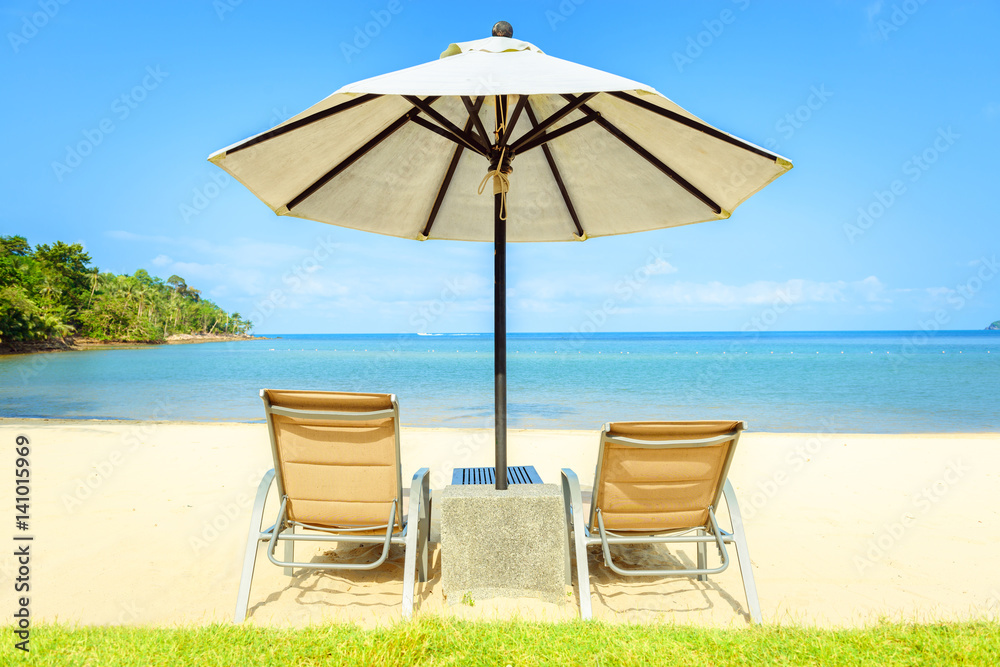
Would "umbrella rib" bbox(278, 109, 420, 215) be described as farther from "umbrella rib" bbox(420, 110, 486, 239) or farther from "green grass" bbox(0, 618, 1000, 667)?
"green grass" bbox(0, 618, 1000, 667)

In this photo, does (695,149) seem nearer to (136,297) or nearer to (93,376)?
(93,376)

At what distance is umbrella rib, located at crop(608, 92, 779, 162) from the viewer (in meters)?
2.56

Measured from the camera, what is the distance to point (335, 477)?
252 cm

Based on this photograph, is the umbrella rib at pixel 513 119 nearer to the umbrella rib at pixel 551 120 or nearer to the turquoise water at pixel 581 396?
the umbrella rib at pixel 551 120

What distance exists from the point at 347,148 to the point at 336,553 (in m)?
2.49

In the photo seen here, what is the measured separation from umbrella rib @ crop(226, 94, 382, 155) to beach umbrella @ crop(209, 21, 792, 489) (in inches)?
0.4

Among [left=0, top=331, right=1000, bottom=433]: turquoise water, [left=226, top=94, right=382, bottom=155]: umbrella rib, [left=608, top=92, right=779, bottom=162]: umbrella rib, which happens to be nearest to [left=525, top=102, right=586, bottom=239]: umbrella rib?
[left=608, top=92, right=779, bottom=162]: umbrella rib

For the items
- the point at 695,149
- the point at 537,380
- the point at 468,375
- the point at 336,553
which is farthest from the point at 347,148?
the point at 468,375

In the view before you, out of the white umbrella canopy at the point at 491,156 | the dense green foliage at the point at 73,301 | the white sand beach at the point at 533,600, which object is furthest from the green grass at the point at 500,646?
the dense green foliage at the point at 73,301

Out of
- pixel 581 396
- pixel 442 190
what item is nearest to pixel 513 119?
pixel 442 190

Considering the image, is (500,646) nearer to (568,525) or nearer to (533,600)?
(533,600)

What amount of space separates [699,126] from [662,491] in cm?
176

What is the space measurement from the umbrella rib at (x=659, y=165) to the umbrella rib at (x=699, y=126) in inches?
14.9

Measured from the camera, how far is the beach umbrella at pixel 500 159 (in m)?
2.24
